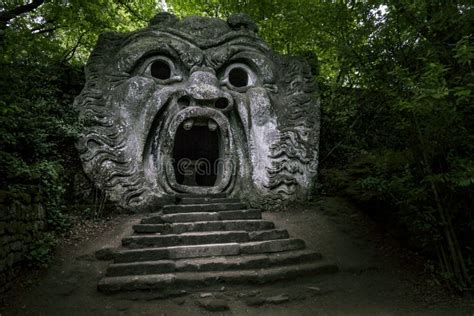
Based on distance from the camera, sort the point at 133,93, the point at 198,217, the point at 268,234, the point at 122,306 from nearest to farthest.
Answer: the point at 122,306, the point at 268,234, the point at 198,217, the point at 133,93

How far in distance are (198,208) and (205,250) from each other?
133cm

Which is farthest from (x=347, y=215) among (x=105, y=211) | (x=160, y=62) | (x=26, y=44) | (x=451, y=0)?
(x=26, y=44)

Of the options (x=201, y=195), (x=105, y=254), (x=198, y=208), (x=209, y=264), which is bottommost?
(x=209, y=264)

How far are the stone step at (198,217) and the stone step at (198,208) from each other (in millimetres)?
245

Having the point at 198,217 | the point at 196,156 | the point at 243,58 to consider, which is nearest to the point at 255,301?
the point at 198,217

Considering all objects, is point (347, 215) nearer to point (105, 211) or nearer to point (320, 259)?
point (320, 259)

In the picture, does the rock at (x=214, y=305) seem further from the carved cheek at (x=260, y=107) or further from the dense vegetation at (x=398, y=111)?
the carved cheek at (x=260, y=107)

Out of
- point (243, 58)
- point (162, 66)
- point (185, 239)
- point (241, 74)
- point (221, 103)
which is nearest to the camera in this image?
point (185, 239)

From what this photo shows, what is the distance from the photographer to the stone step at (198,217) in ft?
19.1

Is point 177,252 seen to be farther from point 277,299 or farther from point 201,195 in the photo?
point 201,195

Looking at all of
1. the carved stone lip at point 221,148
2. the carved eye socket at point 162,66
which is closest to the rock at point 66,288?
the carved stone lip at point 221,148

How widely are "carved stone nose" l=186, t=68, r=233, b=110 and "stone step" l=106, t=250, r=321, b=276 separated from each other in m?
3.71

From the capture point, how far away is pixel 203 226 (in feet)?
18.5

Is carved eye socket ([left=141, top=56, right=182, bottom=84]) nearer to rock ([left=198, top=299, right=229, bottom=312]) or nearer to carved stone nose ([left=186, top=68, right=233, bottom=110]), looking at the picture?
carved stone nose ([left=186, top=68, right=233, bottom=110])
